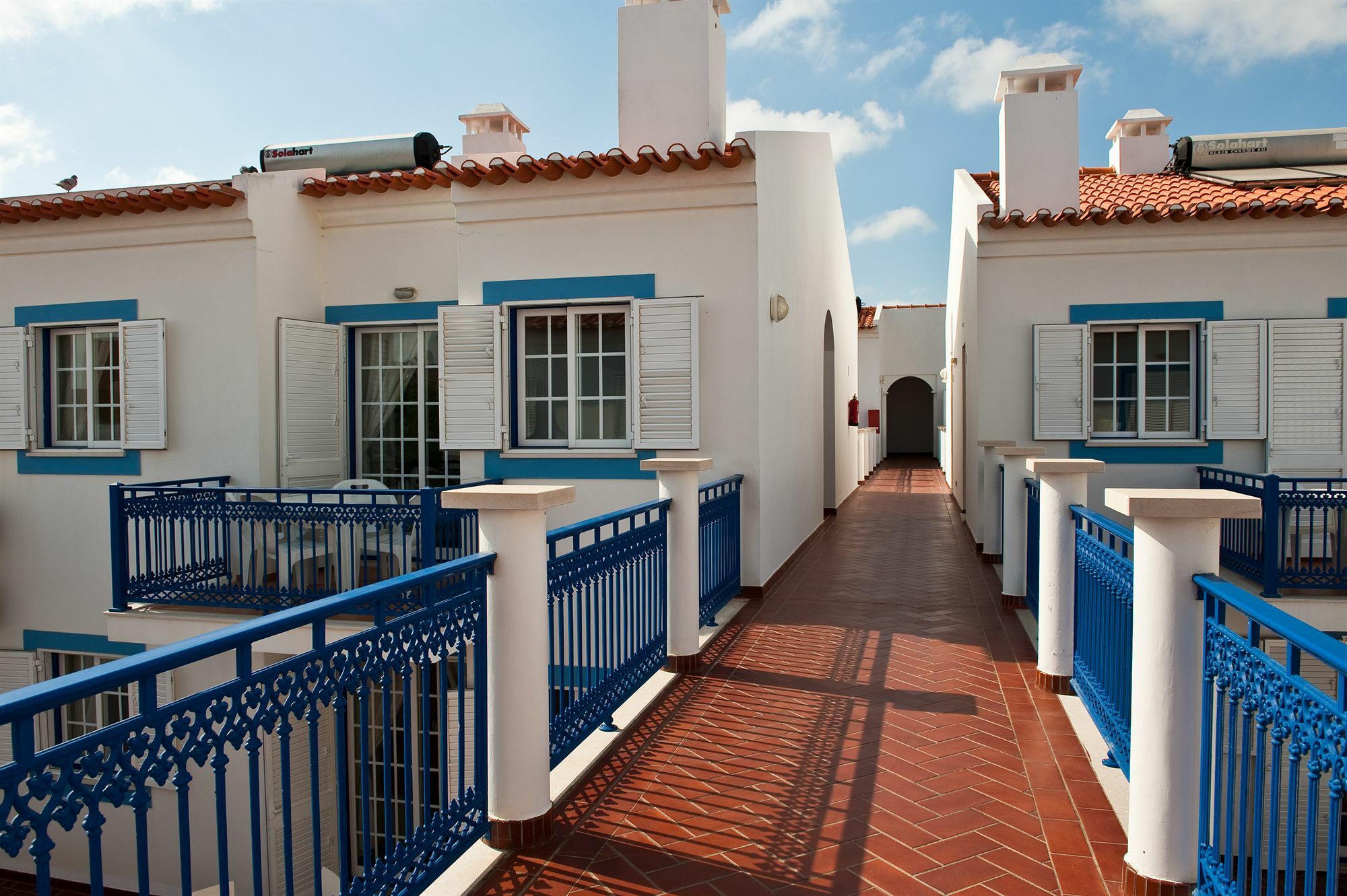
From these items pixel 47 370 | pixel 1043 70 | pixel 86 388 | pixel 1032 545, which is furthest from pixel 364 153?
pixel 1032 545

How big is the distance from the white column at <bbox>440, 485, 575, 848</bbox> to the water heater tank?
Result: 8828 millimetres

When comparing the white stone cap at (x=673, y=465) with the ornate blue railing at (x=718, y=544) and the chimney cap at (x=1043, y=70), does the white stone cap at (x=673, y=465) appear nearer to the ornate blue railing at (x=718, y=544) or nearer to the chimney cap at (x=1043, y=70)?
the ornate blue railing at (x=718, y=544)

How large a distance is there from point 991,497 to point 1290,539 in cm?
274

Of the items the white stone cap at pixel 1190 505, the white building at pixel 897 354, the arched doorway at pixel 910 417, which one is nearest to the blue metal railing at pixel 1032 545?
the white stone cap at pixel 1190 505

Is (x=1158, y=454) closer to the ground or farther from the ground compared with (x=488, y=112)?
closer to the ground

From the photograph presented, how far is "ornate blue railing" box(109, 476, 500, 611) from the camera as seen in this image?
7.45 meters

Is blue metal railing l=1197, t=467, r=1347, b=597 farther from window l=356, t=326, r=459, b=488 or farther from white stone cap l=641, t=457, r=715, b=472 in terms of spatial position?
window l=356, t=326, r=459, b=488

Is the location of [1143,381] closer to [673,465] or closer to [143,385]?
[673,465]

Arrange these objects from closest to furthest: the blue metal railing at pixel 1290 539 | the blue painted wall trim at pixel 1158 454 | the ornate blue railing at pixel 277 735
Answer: the ornate blue railing at pixel 277 735
the blue metal railing at pixel 1290 539
the blue painted wall trim at pixel 1158 454

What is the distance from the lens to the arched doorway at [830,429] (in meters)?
14.5

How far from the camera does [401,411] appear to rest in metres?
10.2

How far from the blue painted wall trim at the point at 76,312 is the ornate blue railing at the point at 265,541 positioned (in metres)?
2.19

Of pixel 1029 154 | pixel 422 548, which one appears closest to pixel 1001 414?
pixel 1029 154

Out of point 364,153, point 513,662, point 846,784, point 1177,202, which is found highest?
point 364,153
